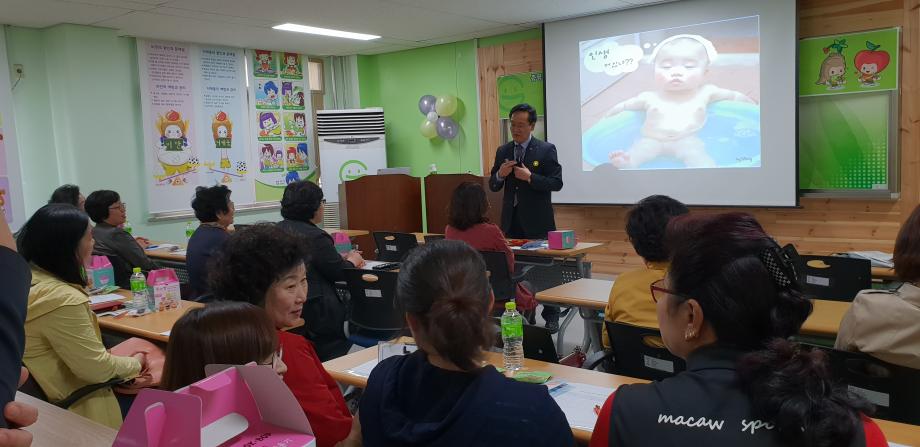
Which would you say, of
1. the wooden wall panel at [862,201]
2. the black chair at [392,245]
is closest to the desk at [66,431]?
the black chair at [392,245]

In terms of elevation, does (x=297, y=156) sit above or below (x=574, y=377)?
above

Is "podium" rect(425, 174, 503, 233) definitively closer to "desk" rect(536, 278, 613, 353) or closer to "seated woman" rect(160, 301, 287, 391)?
"desk" rect(536, 278, 613, 353)

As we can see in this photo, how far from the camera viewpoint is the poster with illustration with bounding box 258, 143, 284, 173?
834cm

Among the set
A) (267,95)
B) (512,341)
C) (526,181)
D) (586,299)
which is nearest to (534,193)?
(526,181)

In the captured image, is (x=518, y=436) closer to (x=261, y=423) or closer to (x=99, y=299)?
(x=261, y=423)

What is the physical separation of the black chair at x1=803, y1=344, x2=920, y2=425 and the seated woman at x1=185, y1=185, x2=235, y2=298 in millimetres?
3154

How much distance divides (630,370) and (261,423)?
4.55 feet

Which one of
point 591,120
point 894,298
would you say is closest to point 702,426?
point 894,298

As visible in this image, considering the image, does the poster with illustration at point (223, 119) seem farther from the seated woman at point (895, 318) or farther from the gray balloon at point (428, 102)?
the seated woman at point (895, 318)

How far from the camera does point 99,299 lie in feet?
11.6

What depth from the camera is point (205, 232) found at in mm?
3967

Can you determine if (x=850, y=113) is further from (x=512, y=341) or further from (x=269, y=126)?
(x=269, y=126)

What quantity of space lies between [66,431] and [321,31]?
647 centimetres

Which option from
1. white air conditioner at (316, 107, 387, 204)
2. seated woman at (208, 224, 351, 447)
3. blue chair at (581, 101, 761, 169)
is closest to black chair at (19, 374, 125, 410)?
seated woman at (208, 224, 351, 447)
